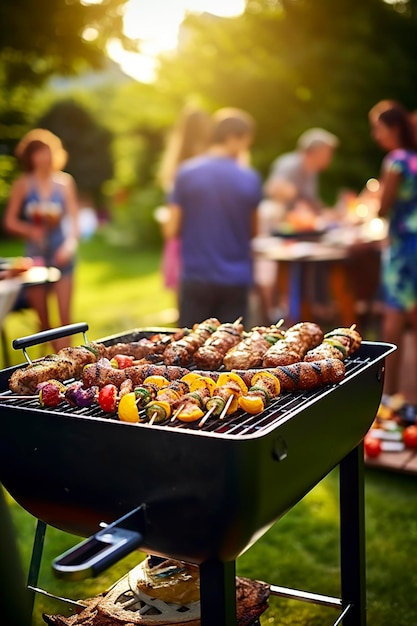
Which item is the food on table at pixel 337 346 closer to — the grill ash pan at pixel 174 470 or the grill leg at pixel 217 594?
the grill ash pan at pixel 174 470

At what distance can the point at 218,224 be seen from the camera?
5.40m

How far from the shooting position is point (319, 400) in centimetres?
212

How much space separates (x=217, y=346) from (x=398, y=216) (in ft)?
10.3

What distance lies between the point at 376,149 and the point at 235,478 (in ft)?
59.3

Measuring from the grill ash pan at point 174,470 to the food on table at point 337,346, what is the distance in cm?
23

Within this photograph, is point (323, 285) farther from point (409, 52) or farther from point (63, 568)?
point (409, 52)

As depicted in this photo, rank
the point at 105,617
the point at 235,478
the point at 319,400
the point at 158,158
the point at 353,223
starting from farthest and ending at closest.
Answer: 1. the point at 158,158
2. the point at 353,223
3. the point at 105,617
4. the point at 319,400
5. the point at 235,478

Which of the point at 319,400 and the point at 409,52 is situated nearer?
the point at 319,400

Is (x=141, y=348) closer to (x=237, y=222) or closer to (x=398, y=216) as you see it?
(x=237, y=222)

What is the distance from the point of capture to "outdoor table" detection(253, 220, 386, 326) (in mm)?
6934

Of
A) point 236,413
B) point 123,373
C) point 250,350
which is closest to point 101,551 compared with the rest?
point 236,413

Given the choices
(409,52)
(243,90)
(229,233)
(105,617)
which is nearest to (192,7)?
(243,90)

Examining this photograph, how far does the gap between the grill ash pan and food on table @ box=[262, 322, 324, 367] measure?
10.4 inches

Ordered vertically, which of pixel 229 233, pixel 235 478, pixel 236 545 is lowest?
pixel 236 545
